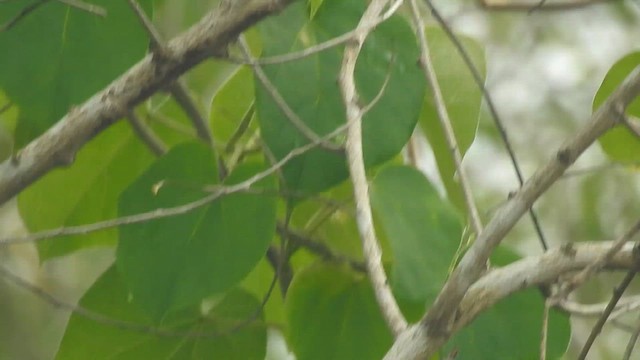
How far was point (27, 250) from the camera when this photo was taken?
47.1 inches

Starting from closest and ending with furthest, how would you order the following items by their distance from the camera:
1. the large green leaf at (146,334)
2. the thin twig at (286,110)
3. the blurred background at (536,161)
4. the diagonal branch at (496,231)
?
the diagonal branch at (496,231) < the thin twig at (286,110) < the large green leaf at (146,334) < the blurred background at (536,161)

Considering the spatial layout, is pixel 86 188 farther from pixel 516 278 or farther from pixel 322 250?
pixel 516 278

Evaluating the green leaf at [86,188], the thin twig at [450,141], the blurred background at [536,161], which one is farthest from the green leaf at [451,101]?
the blurred background at [536,161]

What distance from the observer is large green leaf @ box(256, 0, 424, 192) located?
49 cm

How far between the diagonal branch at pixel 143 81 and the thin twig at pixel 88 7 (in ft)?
0.14

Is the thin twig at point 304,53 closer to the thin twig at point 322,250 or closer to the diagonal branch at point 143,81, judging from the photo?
the diagonal branch at point 143,81

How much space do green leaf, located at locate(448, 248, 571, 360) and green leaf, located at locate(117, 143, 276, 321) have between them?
13 centimetres

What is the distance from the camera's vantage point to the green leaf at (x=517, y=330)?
52 cm

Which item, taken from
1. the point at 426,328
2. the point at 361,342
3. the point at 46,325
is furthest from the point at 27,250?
the point at 426,328

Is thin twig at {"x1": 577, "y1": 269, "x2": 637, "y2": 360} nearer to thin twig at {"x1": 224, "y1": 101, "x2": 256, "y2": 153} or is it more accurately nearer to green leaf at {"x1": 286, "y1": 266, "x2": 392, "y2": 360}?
green leaf at {"x1": 286, "y1": 266, "x2": 392, "y2": 360}

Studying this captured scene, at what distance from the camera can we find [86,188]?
0.62 metres

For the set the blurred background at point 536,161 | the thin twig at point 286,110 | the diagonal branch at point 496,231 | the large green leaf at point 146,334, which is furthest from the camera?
the blurred background at point 536,161

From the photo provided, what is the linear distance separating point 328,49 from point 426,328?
0.65ft

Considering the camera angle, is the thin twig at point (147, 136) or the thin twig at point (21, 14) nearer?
the thin twig at point (21, 14)
